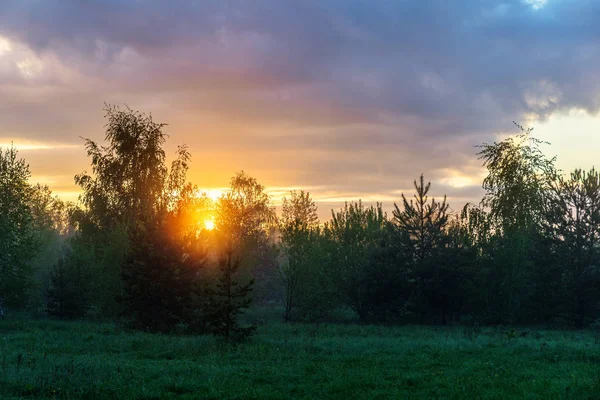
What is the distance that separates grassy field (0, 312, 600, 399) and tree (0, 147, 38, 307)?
17.6 meters

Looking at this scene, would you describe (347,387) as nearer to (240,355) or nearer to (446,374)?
(446,374)

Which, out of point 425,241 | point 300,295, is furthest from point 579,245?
point 300,295

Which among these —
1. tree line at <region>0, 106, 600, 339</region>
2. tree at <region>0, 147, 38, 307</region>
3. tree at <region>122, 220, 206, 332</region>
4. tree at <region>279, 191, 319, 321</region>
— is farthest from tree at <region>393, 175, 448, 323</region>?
tree at <region>0, 147, 38, 307</region>

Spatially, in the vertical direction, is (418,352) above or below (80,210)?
below

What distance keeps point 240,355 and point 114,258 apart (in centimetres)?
A: 2385

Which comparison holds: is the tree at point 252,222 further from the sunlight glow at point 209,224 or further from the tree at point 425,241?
the tree at point 425,241

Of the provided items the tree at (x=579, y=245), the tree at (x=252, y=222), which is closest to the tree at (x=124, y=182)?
the tree at (x=252, y=222)

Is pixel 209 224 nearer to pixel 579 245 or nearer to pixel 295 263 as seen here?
pixel 295 263

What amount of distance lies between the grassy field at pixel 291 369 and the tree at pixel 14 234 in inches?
694

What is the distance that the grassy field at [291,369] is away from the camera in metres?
15.8

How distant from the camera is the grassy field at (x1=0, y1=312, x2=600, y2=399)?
15820 mm

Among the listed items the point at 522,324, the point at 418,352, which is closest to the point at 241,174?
the point at 522,324

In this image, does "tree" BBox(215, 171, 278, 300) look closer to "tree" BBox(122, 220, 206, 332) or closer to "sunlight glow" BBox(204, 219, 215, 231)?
"sunlight glow" BBox(204, 219, 215, 231)

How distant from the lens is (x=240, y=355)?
904 inches
